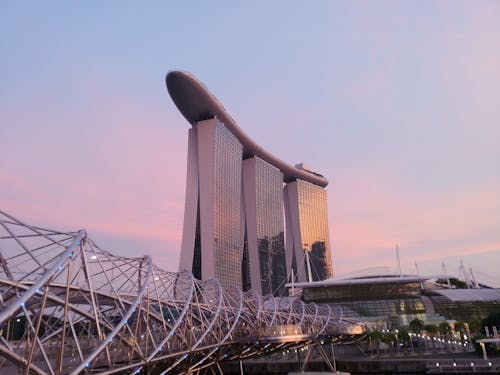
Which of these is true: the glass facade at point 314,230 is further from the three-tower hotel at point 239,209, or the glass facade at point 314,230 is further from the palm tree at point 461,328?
the palm tree at point 461,328

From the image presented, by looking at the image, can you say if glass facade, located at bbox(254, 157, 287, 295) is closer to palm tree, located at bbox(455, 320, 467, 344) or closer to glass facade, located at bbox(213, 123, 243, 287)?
glass facade, located at bbox(213, 123, 243, 287)

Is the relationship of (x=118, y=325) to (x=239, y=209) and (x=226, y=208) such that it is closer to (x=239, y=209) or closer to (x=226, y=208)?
(x=226, y=208)

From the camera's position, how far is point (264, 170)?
168625 millimetres

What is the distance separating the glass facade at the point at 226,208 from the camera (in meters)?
121

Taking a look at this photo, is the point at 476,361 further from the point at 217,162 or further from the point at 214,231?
the point at 217,162

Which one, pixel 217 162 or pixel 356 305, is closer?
pixel 356 305

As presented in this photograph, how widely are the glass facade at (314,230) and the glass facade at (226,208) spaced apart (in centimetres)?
5765

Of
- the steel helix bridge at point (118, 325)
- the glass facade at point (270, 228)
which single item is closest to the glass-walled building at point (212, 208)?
the glass facade at point (270, 228)

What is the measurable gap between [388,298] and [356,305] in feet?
27.6

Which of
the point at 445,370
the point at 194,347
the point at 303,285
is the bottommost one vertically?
the point at 445,370

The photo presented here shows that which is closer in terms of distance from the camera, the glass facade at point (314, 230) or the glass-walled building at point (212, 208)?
the glass-walled building at point (212, 208)

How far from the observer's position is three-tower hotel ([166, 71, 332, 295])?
390 feet

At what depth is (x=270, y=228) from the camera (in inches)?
6427

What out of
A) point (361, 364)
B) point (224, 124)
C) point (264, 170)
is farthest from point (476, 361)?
point (264, 170)
